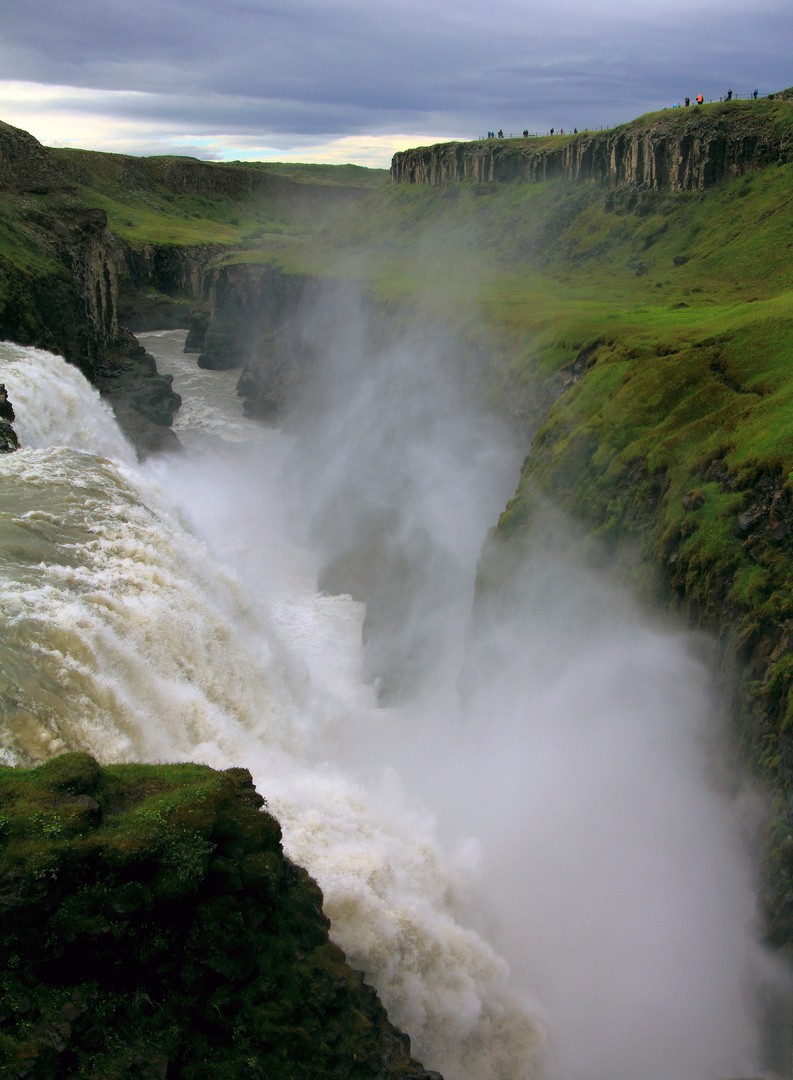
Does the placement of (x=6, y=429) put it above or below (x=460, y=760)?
above

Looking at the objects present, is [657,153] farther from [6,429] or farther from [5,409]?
[6,429]

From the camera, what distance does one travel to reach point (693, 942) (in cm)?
1562

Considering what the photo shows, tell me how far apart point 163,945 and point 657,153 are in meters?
72.5

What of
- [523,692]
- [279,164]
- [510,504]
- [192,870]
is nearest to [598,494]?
[510,504]

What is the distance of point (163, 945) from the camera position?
939 centimetres

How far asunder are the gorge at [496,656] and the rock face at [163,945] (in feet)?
6.53

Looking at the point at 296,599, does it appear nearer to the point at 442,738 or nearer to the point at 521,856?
the point at 442,738

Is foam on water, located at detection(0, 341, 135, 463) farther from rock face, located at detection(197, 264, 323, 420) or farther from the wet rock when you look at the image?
rock face, located at detection(197, 264, 323, 420)

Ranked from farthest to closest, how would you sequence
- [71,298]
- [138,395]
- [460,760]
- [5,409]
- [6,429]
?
[138,395] → [71,298] → [5,409] → [6,429] → [460,760]

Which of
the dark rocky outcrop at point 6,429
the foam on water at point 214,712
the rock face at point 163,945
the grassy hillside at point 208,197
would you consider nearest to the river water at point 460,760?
the foam on water at point 214,712

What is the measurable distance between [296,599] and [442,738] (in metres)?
12.4

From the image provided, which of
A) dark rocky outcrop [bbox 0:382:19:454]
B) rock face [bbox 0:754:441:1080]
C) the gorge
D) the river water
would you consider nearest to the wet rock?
dark rocky outcrop [bbox 0:382:19:454]

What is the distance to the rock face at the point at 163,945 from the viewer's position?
8523 mm

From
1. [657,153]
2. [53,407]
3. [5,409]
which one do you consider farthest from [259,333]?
[5,409]
